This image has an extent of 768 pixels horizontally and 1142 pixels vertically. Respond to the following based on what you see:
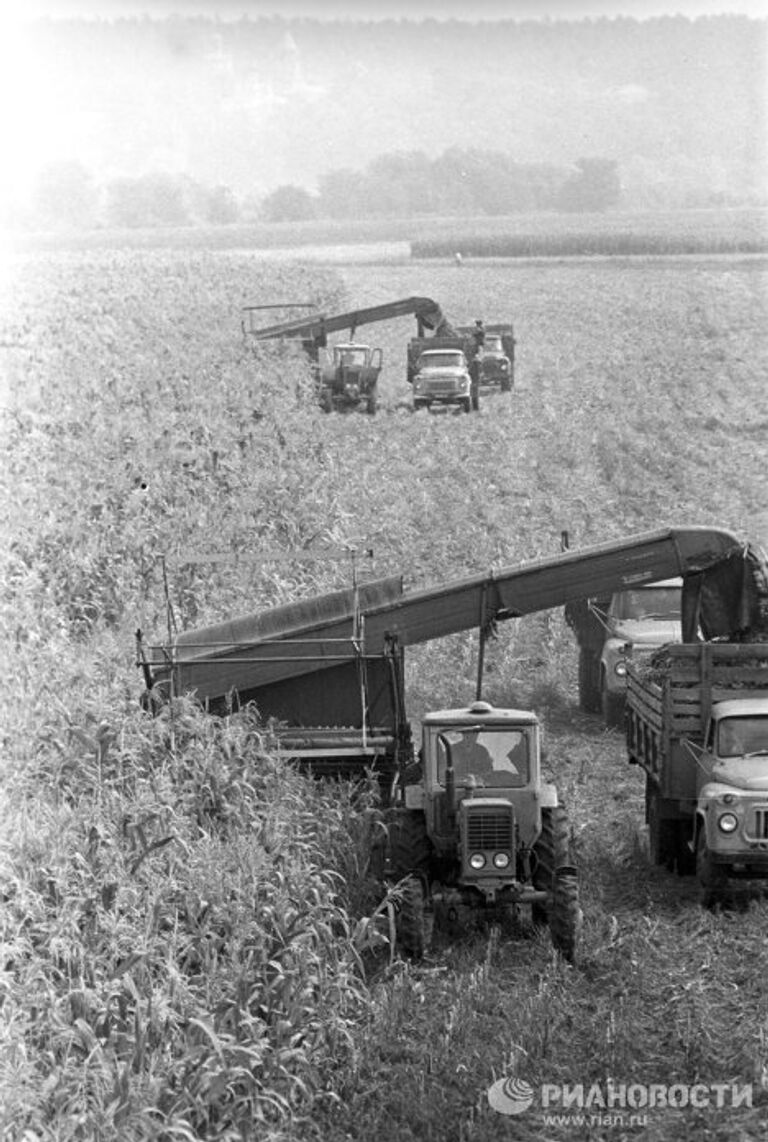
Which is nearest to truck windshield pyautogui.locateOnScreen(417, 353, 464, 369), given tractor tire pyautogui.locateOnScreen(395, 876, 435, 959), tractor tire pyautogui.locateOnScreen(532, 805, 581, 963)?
tractor tire pyautogui.locateOnScreen(532, 805, 581, 963)

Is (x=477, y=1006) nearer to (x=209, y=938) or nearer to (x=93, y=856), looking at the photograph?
(x=209, y=938)

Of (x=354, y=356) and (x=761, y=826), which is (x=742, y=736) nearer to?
(x=761, y=826)

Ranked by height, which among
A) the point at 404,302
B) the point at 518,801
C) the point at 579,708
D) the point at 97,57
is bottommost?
the point at 579,708

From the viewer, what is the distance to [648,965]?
41.2 ft

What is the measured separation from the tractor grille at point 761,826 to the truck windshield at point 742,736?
35.9 inches

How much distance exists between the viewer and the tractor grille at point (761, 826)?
Answer: 1366cm

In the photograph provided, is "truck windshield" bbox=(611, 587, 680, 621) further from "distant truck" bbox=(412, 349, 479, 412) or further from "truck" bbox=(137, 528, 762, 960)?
"distant truck" bbox=(412, 349, 479, 412)

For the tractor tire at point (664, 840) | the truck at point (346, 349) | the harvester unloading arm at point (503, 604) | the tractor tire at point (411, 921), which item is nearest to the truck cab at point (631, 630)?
the harvester unloading arm at point (503, 604)

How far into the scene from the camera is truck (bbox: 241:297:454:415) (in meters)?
38.1

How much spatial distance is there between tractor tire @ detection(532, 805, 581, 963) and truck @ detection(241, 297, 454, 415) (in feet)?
82.9

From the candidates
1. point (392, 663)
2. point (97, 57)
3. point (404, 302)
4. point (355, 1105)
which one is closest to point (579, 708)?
point (392, 663)

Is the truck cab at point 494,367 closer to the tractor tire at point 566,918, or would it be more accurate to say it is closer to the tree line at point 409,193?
the tractor tire at point 566,918

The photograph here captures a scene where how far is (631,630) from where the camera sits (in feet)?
66.7

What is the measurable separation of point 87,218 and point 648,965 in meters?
82.3
